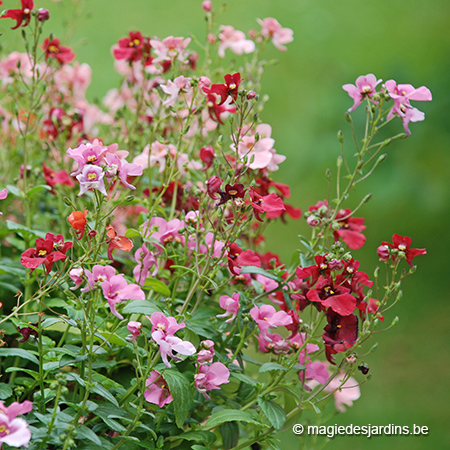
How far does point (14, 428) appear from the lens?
567mm

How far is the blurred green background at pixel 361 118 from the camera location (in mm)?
2193

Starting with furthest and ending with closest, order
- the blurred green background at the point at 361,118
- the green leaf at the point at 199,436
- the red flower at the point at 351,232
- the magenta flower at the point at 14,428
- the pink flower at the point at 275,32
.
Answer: the blurred green background at the point at 361,118 < the pink flower at the point at 275,32 < the red flower at the point at 351,232 < the green leaf at the point at 199,436 < the magenta flower at the point at 14,428

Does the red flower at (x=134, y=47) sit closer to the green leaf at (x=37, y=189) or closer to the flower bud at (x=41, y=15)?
the flower bud at (x=41, y=15)

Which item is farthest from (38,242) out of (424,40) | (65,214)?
(424,40)

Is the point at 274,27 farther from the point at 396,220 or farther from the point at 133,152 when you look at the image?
the point at 396,220

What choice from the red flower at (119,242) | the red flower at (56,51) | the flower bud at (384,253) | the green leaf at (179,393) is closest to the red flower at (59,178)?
the red flower at (56,51)

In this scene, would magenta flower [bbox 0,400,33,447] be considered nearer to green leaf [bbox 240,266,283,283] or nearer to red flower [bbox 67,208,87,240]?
red flower [bbox 67,208,87,240]

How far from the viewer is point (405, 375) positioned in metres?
2.30

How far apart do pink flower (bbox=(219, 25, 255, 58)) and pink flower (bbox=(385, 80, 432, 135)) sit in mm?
425

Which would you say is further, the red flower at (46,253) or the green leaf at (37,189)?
the green leaf at (37,189)

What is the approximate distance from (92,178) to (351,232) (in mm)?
441

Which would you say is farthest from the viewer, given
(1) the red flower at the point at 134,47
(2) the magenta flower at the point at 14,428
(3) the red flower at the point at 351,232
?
(1) the red flower at the point at 134,47

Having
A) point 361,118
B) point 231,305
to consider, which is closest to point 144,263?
point 231,305

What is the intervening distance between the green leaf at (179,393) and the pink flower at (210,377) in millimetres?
23
